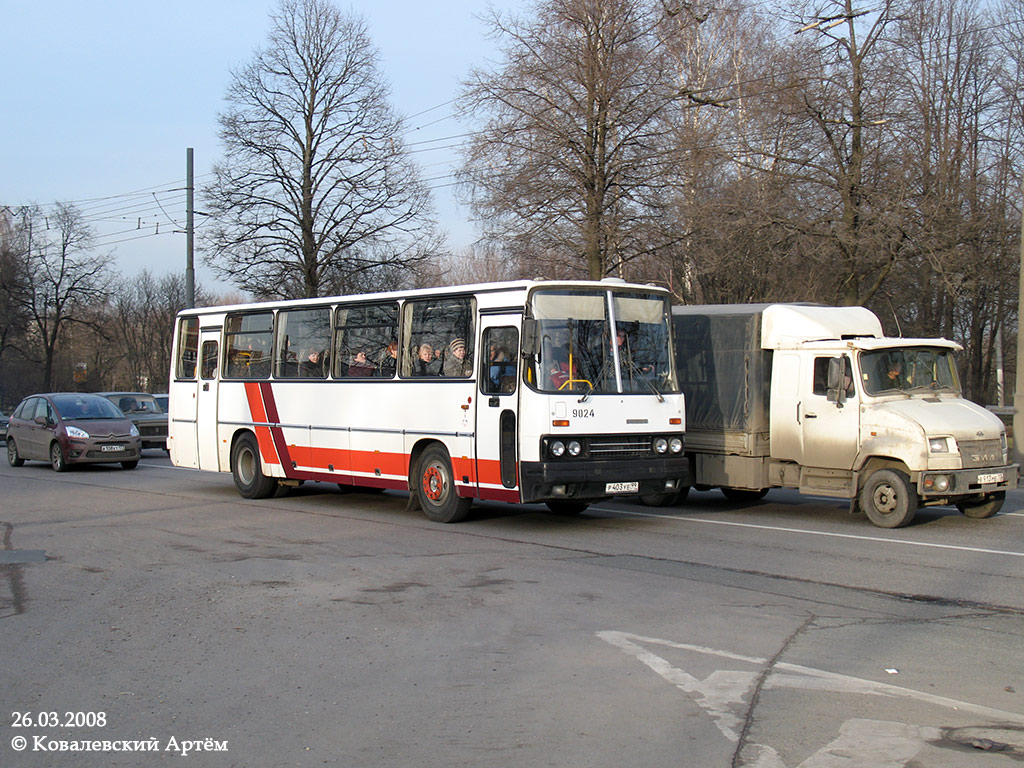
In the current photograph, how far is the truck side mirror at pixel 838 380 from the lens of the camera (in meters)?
13.0

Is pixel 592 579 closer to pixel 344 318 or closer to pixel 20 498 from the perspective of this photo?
pixel 344 318

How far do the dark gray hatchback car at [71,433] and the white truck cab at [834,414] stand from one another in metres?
13.2

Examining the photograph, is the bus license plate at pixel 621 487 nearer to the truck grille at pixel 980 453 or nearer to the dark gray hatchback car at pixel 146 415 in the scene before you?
the truck grille at pixel 980 453

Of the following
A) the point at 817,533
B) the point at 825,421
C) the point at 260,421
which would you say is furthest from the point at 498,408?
the point at 260,421

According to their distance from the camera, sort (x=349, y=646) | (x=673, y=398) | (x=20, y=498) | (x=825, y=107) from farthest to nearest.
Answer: (x=825, y=107) → (x=20, y=498) → (x=673, y=398) → (x=349, y=646)

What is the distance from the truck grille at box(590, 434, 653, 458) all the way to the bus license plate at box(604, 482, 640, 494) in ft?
1.11

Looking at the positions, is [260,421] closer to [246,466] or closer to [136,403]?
[246,466]

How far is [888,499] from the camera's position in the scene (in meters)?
12.6

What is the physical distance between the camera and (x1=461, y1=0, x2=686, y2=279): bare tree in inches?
988

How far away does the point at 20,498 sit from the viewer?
17.1 m

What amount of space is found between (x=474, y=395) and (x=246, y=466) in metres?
5.86

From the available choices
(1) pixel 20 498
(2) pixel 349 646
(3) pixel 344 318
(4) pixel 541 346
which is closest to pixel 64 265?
(1) pixel 20 498

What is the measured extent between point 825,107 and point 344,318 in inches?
593

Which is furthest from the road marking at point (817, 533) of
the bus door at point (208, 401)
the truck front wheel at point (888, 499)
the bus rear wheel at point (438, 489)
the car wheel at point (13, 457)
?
the car wheel at point (13, 457)
